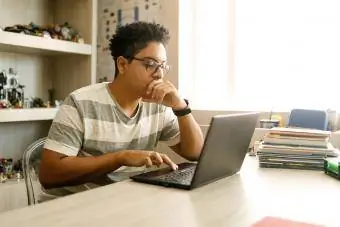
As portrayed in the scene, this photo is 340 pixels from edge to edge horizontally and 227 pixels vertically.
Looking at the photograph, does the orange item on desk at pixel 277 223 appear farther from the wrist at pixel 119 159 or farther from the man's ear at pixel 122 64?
the man's ear at pixel 122 64

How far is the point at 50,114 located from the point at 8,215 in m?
1.67

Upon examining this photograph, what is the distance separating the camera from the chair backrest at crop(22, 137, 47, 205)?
58.6 inches

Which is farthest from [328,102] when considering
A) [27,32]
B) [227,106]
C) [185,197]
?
[27,32]

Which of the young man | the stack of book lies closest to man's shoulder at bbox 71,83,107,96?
the young man

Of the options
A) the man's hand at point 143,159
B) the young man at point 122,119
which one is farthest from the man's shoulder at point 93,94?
the man's hand at point 143,159

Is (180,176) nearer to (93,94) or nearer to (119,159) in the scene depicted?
(119,159)

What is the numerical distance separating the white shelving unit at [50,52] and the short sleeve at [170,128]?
36.8 inches

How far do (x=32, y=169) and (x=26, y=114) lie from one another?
2.85ft

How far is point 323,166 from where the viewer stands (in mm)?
1500

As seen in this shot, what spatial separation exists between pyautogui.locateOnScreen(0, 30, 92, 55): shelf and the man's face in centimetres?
93

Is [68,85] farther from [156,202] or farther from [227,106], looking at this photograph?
[156,202]

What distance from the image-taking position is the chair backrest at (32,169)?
149 cm

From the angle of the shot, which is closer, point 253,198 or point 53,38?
point 253,198

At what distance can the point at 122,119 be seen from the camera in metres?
1.62
